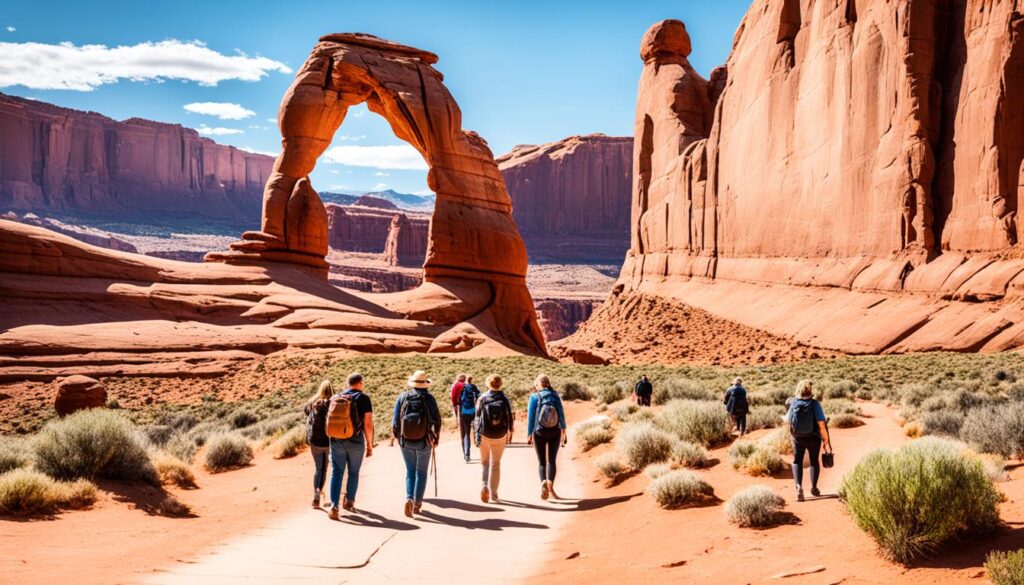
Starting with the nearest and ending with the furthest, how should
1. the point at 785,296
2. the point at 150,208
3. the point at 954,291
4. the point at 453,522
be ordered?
the point at 453,522 → the point at 954,291 → the point at 785,296 → the point at 150,208

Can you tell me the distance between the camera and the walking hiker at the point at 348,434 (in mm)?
9516

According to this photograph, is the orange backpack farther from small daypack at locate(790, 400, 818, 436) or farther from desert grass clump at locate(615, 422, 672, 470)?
small daypack at locate(790, 400, 818, 436)

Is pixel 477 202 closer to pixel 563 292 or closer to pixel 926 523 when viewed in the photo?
pixel 926 523

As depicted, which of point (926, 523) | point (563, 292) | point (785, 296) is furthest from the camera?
point (563, 292)

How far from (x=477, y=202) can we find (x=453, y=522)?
31.9 metres

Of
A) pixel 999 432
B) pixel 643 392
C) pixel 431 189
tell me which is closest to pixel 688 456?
pixel 999 432

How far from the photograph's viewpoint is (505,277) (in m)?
39.9

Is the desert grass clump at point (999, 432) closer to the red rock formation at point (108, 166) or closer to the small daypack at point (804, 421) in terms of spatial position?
the small daypack at point (804, 421)

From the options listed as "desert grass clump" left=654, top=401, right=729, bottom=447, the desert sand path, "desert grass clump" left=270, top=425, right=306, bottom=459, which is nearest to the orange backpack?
the desert sand path

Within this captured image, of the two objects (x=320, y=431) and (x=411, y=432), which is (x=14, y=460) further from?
(x=411, y=432)

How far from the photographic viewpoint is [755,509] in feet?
26.3

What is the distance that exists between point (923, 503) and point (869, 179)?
83.0 ft

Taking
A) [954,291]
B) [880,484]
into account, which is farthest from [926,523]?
[954,291]

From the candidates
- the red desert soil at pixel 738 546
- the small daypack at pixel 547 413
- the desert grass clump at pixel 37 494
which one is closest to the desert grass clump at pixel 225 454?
the desert grass clump at pixel 37 494
